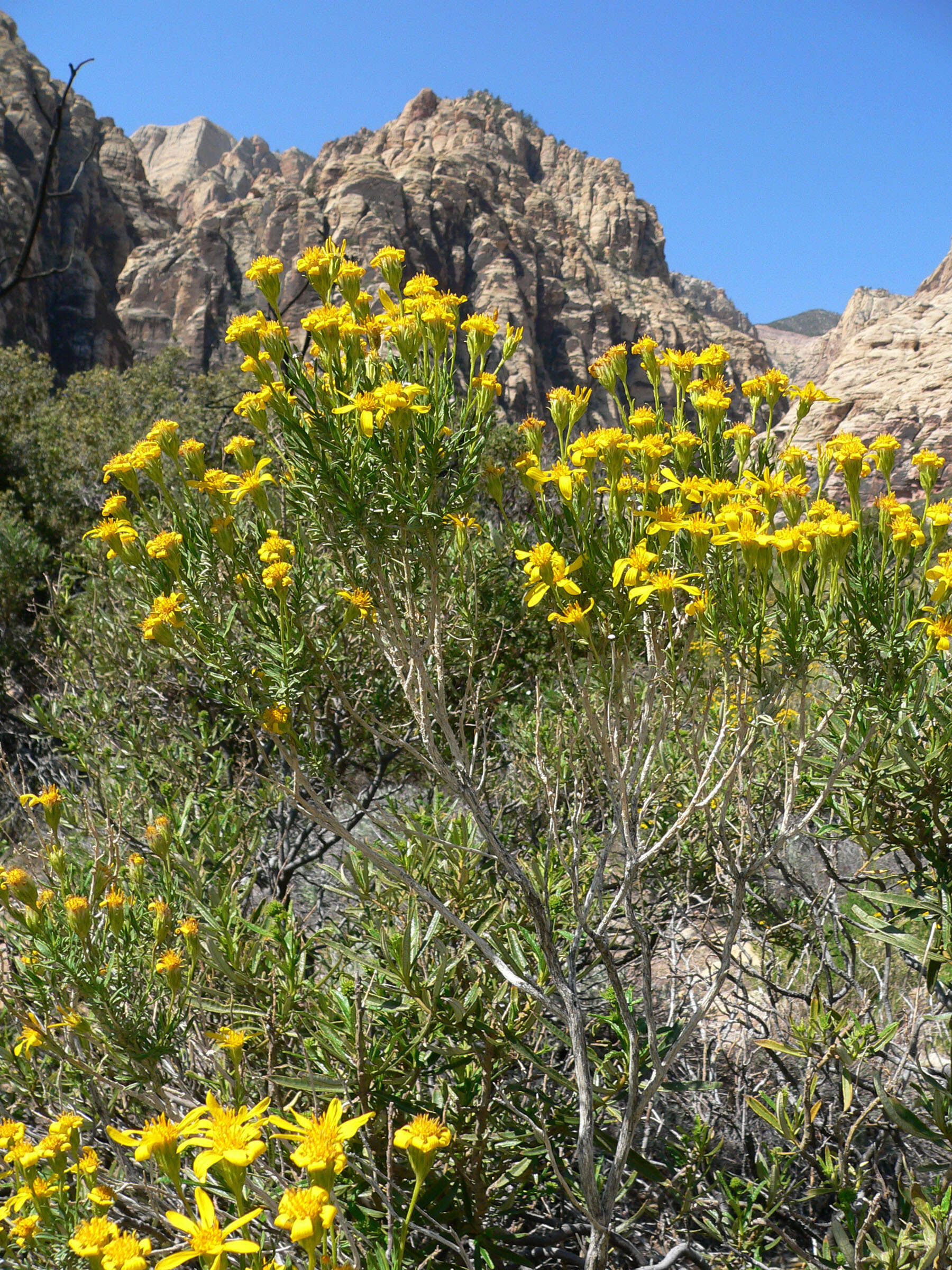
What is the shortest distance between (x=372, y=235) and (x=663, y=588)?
158 ft

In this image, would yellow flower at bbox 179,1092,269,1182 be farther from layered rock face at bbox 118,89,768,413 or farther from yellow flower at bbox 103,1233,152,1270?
layered rock face at bbox 118,89,768,413

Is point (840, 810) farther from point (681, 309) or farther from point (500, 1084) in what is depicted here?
point (681, 309)

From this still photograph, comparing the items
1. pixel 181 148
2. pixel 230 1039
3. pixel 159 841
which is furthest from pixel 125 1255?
pixel 181 148

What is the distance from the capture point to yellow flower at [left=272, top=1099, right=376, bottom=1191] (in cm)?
100

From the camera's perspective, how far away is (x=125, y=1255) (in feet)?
3.57

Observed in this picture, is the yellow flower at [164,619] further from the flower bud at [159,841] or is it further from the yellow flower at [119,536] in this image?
the flower bud at [159,841]

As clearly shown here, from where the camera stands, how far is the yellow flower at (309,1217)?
938mm

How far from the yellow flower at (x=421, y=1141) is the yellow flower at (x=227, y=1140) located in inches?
8.2

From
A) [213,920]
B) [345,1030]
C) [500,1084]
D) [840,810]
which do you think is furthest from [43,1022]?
[840,810]

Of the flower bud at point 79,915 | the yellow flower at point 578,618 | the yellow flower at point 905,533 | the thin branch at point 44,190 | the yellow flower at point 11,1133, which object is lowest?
the yellow flower at point 11,1133

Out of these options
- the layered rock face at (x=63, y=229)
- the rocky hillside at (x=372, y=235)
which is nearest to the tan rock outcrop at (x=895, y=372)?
the rocky hillside at (x=372, y=235)

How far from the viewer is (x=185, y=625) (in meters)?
1.80

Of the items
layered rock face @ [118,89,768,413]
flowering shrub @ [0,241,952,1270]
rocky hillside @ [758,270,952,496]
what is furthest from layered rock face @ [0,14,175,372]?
flowering shrub @ [0,241,952,1270]

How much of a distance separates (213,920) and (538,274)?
56.2 meters
